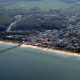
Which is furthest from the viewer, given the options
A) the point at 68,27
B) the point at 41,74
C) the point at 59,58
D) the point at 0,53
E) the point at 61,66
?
the point at 68,27

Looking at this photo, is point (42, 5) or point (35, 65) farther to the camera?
point (42, 5)

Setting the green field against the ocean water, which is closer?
the ocean water

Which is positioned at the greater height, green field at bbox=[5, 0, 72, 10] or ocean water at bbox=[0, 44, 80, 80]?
green field at bbox=[5, 0, 72, 10]

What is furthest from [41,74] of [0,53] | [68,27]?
[68,27]

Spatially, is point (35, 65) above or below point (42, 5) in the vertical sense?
below

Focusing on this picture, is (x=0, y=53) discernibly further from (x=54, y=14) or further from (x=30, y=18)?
(x=54, y=14)

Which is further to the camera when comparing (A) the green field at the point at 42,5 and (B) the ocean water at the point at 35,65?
(A) the green field at the point at 42,5

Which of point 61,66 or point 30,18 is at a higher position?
point 30,18

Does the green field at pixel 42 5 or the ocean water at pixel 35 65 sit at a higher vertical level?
the green field at pixel 42 5
